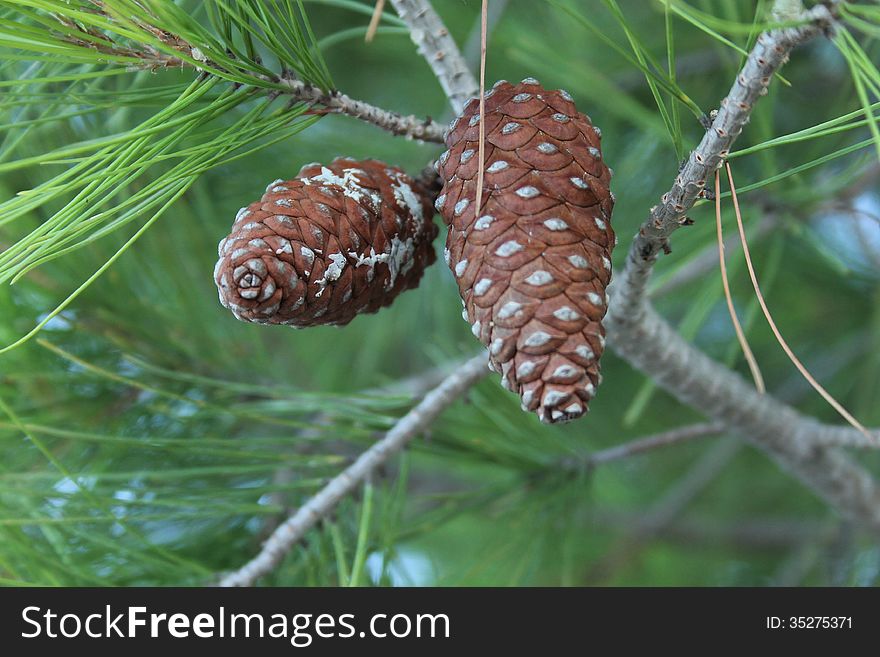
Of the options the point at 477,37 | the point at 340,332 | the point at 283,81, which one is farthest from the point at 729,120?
the point at 340,332

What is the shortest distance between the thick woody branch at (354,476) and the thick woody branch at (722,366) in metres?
0.10

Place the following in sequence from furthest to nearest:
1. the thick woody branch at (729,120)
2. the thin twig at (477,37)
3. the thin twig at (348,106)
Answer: the thin twig at (477,37) → the thin twig at (348,106) → the thick woody branch at (729,120)

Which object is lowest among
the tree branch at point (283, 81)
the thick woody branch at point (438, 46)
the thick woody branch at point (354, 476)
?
the thick woody branch at point (354, 476)

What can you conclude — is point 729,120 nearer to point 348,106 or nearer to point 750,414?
point 348,106

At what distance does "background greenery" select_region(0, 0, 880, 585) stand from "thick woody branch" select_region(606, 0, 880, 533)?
20 mm

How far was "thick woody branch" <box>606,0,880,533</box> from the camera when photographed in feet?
1.07

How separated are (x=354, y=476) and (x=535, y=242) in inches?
9.9

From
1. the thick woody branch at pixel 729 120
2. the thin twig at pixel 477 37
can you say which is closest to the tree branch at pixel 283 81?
the thick woody branch at pixel 729 120

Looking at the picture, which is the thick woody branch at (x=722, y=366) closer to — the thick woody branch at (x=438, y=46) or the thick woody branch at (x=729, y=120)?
the thick woody branch at (x=729, y=120)

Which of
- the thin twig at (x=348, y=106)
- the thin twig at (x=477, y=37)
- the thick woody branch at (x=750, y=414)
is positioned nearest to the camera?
the thin twig at (x=348, y=106)

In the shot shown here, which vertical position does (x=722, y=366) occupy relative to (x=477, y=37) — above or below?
below

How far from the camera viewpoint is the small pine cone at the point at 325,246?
36 cm

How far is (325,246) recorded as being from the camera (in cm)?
38

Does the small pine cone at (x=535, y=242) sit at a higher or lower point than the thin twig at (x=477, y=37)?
lower
